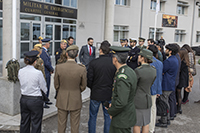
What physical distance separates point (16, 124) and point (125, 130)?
2.99 metres

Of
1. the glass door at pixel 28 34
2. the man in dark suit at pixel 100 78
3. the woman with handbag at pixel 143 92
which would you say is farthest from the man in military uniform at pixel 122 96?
the glass door at pixel 28 34

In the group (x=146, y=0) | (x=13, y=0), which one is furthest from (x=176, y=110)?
(x=146, y=0)

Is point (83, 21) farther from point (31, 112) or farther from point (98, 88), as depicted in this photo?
point (31, 112)

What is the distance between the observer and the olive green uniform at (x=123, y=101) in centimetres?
300

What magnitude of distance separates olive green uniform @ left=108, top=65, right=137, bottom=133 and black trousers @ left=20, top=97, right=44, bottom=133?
1.49 metres

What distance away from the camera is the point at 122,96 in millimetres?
2986

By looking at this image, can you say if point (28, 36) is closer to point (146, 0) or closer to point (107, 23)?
point (107, 23)

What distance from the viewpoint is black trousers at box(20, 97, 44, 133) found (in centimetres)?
384

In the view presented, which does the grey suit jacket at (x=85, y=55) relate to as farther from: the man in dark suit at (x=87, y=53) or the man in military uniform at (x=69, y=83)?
the man in military uniform at (x=69, y=83)

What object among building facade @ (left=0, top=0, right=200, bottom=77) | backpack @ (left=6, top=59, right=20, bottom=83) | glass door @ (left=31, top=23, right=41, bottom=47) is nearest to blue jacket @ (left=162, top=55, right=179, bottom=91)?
backpack @ (left=6, top=59, right=20, bottom=83)

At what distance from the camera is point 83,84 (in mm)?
4016

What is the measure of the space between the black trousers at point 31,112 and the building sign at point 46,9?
32.5 ft

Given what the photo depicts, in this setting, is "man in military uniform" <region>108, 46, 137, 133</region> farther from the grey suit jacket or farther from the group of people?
the grey suit jacket

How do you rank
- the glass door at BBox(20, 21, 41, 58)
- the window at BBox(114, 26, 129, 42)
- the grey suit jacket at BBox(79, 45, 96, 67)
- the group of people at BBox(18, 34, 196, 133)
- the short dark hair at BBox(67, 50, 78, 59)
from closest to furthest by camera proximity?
1. the group of people at BBox(18, 34, 196, 133)
2. the short dark hair at BBox(67, 50, 78, 59)
3. the grey suit jacket at BBox(79, 45, 96, 67)
4. the glass door at BBox(20, 21, 41, 58)
5. the window at BBox(114, 26, 129, 42)
